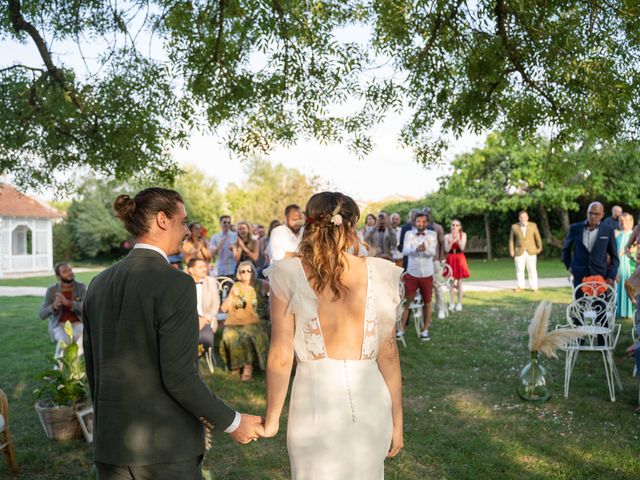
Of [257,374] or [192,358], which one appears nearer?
[192,358]

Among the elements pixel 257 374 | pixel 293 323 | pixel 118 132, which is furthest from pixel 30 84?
pixel 293 323

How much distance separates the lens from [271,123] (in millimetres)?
7395

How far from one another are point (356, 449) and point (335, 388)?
0.30 meters

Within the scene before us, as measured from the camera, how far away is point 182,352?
2.29 m

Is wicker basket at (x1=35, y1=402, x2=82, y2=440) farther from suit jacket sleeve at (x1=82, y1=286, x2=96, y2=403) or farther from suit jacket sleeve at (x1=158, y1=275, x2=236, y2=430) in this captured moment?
suit jacket sleeve at (x1=158, y1=275, x2=236, y2=430)

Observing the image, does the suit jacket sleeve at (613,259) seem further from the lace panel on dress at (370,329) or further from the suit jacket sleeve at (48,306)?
the suit jacket sleeve at (48,306)

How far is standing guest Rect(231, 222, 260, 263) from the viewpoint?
12.2 meters

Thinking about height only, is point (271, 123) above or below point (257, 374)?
above

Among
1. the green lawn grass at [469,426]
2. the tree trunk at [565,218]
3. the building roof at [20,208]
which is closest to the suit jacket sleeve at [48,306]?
the green lawn grass at [469,426]

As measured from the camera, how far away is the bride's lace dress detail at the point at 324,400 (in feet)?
9.00

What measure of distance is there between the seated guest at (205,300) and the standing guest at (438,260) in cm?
430

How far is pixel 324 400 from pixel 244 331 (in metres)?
5.23

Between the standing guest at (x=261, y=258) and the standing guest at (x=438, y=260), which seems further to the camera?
the standing guest at (x=261, y=258)

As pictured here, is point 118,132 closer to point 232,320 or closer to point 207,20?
point 207,20
